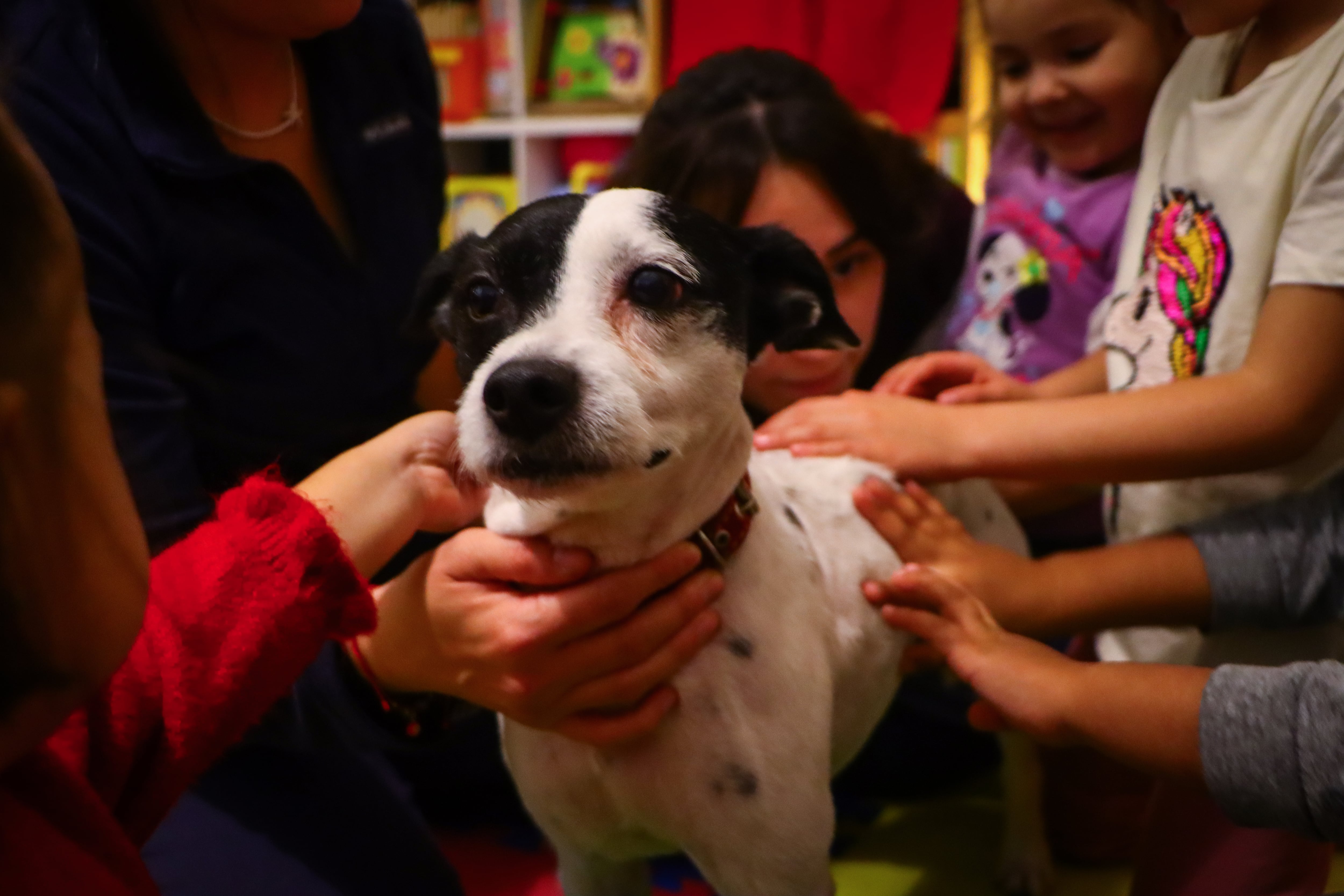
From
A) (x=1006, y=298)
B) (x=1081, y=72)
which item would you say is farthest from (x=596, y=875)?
(x=1081, y=72)

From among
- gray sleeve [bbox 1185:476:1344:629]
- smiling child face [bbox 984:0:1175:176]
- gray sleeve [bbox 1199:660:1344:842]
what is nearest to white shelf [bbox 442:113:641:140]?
smiling child face [bbox 984:0:1175:176]

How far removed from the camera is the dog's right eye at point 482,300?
698 millimetres

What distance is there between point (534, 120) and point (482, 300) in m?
1.86

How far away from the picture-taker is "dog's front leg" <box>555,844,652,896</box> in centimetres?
82

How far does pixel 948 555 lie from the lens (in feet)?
3.10

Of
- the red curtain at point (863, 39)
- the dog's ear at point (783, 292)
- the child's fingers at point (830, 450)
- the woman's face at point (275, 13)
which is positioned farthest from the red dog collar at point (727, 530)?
the red curtain at point (863, 39)

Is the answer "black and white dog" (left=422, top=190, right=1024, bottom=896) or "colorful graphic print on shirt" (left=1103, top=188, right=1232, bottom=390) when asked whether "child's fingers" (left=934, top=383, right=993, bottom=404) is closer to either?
"colorful graphic print on shirt" (left=1103, top=188, right=1232, bottom=390)

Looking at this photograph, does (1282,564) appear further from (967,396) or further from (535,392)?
(535,392)

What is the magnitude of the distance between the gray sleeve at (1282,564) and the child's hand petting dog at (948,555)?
0.17m

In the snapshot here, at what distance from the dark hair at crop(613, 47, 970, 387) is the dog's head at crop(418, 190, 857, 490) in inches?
10.2

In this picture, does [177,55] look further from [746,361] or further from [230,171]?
[746,361]

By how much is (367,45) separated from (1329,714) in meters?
1.14

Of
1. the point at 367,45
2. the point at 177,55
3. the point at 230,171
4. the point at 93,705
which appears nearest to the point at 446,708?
the point at 93,705

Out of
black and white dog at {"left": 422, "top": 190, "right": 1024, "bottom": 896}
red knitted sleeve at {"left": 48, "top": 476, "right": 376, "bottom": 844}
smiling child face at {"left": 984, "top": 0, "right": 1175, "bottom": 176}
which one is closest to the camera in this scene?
red knitted sleeve at {"left": 48, "top": 476, "right": 376, "bottom": 844}
